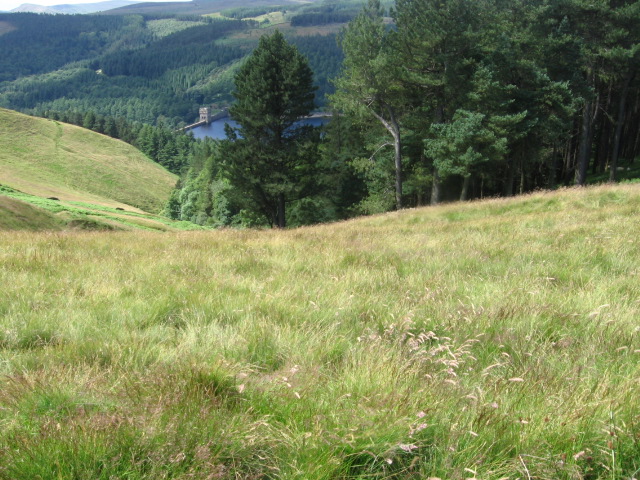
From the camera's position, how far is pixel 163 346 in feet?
9.86

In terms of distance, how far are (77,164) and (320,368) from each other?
89.1 m

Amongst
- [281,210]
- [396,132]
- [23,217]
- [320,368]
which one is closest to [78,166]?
[281,210]

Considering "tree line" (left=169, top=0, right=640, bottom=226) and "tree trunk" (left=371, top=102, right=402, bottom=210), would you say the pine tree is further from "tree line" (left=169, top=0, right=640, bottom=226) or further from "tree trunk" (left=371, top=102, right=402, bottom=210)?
"tree trunk" (left=371, top=102, right=402, bottom=210)

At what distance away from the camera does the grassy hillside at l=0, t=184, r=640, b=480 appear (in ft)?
5.69

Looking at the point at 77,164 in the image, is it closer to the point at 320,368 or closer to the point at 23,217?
the point at 23,217

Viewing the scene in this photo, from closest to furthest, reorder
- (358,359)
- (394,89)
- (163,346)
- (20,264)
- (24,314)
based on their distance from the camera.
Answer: (358,359), (163,346), (24,314), (20,264), (394,89)

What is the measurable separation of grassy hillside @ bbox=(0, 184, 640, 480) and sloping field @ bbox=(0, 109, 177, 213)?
197ft

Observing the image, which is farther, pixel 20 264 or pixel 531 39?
pixel 531 39

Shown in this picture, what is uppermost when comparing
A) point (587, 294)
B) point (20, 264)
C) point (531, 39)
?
point (531, 39)

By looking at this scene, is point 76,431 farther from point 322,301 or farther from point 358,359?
point 322,301

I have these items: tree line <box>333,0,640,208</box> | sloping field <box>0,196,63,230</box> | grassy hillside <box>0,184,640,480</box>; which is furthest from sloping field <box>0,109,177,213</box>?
grassy hillside <box>0,184,640,480</box>

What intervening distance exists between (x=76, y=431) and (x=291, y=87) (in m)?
25.7

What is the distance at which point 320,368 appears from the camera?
260cm

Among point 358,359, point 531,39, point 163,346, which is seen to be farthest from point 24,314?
point 531,39
